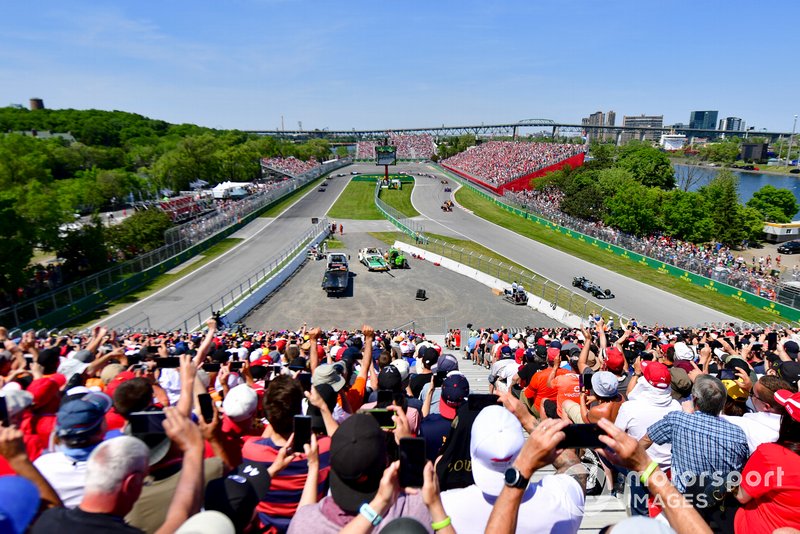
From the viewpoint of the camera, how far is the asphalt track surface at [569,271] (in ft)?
85.8

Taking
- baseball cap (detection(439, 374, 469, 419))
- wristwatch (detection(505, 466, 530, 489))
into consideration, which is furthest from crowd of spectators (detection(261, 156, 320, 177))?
wristwatch (detection(505, 466, 530, 489))

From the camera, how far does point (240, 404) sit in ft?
12.7

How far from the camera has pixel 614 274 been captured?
33375 millimetres

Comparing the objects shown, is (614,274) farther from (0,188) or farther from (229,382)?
(0,188)

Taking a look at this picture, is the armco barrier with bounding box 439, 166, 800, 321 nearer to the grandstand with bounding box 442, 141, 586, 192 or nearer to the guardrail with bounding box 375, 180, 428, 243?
the guardrail with bounding box 375, 180, 428, 243

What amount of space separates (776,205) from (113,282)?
233ft

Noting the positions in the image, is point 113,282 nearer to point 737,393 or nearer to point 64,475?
point 64,475

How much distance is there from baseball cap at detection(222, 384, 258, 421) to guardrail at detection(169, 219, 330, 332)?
18103mm

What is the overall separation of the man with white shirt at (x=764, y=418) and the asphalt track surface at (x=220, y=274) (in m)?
23.3

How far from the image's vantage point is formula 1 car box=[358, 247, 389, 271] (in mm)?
33125

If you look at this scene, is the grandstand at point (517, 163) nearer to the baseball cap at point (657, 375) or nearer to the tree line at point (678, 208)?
the tree line at point (678, 208)

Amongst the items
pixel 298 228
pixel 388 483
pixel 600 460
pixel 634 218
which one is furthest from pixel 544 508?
pixel 634 218

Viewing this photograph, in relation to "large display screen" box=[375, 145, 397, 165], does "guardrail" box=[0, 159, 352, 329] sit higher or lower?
lower

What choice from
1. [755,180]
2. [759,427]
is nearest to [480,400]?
[759,427]
